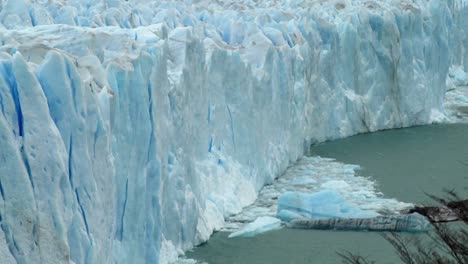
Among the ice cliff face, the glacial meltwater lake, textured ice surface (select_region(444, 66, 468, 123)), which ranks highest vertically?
the ice cliff face

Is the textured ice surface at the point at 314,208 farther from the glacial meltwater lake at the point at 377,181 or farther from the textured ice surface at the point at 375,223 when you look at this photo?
the glacial meltwater lake at the point at 377,181

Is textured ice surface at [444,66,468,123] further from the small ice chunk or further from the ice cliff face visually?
the small ice chunk

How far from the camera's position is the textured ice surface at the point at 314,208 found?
12.3 metres

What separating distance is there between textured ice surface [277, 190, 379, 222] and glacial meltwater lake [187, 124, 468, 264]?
391 mm

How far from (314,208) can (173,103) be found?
257 centimetres

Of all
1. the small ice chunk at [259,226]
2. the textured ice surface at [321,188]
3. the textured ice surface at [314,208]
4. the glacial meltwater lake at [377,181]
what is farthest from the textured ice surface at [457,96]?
the small ice chunk at [259,226]

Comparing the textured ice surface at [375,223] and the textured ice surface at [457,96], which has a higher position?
the textured ice surface at [375,223]

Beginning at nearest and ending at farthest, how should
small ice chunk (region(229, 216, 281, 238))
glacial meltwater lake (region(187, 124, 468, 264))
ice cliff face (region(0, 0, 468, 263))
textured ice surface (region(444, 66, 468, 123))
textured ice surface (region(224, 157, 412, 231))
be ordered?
ice cliff face (region(0, 0, 468, 263)) → glacial meltwater lake (region(187, 124, 468, 264)) → small ice chunk (region(229, 216, 281, 238)) → textured ice surface (region(224, 157, 412, 231)) → textured ice surface (region(444, 66, 468, 123))

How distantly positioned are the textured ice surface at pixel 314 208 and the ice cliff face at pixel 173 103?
25.5 inches

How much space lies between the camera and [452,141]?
59.4 feet

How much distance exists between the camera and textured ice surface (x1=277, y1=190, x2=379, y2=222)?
12281mm

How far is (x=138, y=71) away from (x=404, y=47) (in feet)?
35.1

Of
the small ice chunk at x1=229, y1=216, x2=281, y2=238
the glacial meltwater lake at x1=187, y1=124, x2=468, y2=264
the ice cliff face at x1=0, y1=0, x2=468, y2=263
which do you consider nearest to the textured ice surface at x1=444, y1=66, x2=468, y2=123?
the ice cliff face at x1=0, y1=0, x2=468, y2=263

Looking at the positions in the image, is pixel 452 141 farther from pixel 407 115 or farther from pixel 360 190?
pixel 360 190
